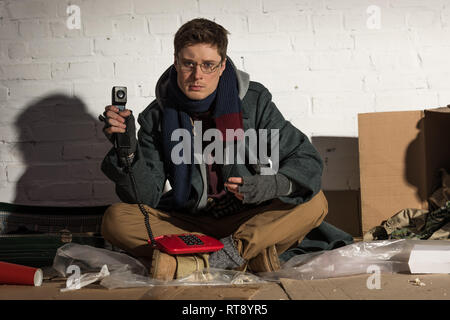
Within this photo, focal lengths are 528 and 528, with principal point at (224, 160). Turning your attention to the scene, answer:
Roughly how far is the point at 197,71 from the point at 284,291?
728 millimetres

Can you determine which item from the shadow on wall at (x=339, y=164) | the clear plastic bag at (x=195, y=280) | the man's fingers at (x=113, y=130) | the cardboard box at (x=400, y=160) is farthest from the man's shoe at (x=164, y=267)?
the shadow on wall at (x=339, y=164)

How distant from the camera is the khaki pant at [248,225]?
152cm

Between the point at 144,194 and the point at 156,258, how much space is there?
281 millimetres

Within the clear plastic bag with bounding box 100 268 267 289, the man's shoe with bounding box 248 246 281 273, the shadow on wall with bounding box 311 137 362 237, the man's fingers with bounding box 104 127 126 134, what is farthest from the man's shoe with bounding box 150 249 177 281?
the shadow on wall with bounding box 311 137 362 237

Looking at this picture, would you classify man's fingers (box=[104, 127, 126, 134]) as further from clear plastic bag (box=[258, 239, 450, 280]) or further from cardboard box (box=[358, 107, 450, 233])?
cardboard box (box=[358, 107, 450, 233])

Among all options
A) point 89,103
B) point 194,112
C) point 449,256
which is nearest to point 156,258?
point 194,112

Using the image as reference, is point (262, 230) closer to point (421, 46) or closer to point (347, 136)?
point (347, 136)

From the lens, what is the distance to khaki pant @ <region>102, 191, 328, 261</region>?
1.52m

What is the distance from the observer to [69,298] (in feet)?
4.31

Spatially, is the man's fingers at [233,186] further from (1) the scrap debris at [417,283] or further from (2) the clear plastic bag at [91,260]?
(1) the scrap debris at [417,283]

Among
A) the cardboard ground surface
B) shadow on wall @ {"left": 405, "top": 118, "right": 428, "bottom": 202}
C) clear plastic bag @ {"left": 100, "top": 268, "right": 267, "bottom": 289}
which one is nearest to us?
the cardboard ground surface

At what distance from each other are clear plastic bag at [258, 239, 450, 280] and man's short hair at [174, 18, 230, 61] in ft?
2.31

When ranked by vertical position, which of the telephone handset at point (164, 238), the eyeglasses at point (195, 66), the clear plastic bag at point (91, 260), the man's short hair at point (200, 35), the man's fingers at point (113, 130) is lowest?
the clear plastic bag at point (91, 260)

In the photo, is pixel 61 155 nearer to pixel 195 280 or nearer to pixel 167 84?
pixel 167 84
